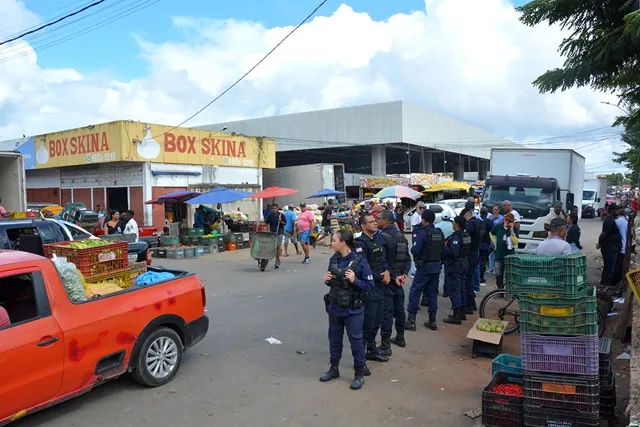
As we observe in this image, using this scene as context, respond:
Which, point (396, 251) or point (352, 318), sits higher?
point (396, 251)

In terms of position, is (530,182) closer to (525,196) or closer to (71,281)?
(525,196)

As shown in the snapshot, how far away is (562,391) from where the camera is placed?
383cm

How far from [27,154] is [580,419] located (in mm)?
31807

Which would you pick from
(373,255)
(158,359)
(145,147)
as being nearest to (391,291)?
(373,255)

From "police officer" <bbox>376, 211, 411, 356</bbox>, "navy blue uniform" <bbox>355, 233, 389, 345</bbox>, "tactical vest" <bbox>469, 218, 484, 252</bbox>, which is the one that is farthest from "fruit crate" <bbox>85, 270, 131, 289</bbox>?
"tactical vest" <bbox>469, 218, 484, 252</bbox>

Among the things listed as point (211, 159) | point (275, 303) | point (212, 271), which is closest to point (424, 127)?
point (211, 159)

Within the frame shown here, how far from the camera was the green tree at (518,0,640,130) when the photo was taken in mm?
6621

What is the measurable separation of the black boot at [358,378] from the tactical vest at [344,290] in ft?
2.29

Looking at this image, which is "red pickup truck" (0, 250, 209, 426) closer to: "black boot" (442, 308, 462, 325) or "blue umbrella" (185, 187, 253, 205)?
"black boot" (442, 308, 462, 325)

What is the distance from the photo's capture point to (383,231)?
6266mm

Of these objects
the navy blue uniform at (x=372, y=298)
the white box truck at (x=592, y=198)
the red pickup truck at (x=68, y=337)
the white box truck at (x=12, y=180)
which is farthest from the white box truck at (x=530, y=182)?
the white box truck at (x=592, y=198)

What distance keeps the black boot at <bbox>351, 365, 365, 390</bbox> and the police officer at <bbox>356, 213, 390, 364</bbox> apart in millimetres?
313

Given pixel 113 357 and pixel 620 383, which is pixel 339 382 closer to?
pixel 113 357

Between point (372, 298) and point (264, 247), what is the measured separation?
752 centimetres
